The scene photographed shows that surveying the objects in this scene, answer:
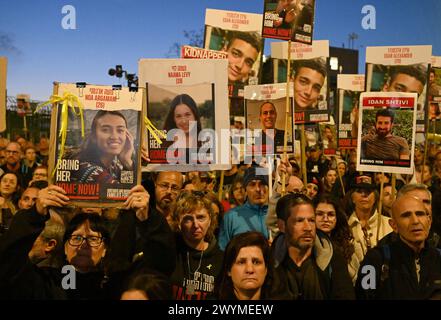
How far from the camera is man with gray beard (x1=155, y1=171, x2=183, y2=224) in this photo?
15.4 ft

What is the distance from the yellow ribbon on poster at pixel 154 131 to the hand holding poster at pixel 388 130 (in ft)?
6.37

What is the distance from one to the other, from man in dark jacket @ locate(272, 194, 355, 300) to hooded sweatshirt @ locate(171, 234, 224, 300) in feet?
1.33

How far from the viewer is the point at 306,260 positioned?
357cm

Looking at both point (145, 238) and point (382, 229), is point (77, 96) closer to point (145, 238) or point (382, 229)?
point (145, 238)

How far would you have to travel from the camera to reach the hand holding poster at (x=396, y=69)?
7.12m

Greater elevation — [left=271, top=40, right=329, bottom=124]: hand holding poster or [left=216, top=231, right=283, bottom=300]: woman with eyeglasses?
[left=271, top=40, right=329, bottom=124]: hand holding poster

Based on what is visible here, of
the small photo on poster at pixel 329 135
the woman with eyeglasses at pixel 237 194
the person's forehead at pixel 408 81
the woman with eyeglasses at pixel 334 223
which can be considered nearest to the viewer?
the woman with eyeglasses at pixel 334 223

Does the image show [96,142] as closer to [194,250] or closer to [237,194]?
[194,250]

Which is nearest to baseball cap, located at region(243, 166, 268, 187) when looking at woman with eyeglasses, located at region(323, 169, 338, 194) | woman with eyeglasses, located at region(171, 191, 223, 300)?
woman with eyeglasses, located at region(171, 191, 223, 300)

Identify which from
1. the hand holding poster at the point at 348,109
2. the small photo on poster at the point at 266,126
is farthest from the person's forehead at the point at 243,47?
the small photo on poster at the point at 266,126

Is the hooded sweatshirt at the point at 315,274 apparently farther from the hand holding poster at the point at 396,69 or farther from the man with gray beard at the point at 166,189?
the hand holding poster at the point at 396,69

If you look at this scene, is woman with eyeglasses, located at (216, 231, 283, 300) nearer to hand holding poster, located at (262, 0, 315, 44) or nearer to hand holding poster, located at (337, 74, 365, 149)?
hand holding poster, located at (262, 0, 315, 44)
